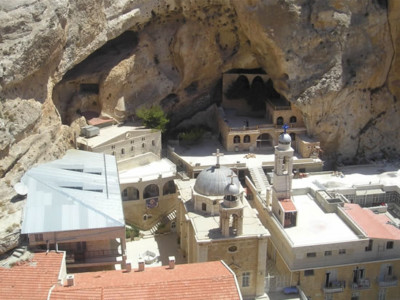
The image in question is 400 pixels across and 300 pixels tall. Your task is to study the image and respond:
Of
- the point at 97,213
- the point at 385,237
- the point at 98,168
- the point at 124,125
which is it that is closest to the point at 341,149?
the point at 385,237

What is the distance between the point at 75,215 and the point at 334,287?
1715 cm

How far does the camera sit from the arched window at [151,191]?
146ft

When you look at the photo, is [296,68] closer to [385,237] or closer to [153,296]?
[385,237]

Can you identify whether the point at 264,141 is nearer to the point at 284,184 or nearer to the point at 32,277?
the point at 284,184

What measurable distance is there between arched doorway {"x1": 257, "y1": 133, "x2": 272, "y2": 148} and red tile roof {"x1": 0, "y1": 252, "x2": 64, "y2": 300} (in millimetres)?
25541

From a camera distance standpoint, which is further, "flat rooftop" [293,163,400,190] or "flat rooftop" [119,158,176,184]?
"flat rooftop" [293,163,400,190]

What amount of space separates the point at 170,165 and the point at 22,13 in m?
17.5

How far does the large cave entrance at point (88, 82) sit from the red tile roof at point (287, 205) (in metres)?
20.4

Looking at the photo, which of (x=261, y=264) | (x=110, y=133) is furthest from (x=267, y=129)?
(x=261, y=264)

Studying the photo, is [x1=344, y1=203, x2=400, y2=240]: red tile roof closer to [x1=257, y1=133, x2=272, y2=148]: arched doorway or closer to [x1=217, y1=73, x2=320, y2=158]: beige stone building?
[x1=217, y1=73, x2=320, y2=158]: beige stone building

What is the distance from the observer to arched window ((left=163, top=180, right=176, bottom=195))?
4509cm

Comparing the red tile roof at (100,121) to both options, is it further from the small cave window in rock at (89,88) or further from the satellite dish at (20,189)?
the satellite dish at (20,189)

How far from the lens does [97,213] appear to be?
32.7 metres

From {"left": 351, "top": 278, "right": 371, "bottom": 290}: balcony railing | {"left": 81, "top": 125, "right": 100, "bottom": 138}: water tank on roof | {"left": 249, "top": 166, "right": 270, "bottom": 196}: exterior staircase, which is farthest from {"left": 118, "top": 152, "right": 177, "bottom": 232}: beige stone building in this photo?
{"left": 351, "top": 278, "right": 371, "bottom": 290}: balcony railing
